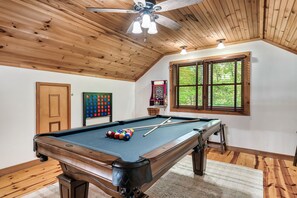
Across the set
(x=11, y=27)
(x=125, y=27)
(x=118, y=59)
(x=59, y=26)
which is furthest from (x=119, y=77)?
(x=11, y=27)

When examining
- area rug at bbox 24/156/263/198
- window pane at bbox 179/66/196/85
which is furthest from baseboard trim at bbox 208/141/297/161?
window pane at bbox 179/66/196/85

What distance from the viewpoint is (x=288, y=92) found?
3.40 metres

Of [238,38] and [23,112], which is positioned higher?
[238,38]

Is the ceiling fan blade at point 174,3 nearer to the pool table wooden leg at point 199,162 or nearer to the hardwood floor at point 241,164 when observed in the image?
the pool table wooden leg at point 199,162

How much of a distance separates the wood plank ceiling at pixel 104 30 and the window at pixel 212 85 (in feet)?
1.59

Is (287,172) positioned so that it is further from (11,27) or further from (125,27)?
(11,27)

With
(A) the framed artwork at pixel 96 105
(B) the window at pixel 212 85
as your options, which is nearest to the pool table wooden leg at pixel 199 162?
(B) the window at pixel 212 85

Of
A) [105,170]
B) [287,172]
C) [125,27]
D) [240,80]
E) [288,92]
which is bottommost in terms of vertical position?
[287,172]

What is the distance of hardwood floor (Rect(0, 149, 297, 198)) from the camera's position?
2.31m

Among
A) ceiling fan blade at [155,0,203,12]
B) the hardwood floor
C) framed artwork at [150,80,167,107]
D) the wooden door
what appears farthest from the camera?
framed artwork at [150,80,167,107]

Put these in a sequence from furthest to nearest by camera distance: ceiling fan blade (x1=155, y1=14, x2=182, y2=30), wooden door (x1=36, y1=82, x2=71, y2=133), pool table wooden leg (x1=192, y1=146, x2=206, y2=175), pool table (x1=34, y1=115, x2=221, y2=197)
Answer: wooden door (x1=36, y1=82, x2=71, y2=133)
pool table wooden leg (x1=192, y1=146, x2=206, y2=175)
ceiling fan blade (x1=155, y1=14, x2=182, y2=30)
pool table (x1=34, y1=115, x2=221, y2=197)

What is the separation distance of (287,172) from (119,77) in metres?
4.19

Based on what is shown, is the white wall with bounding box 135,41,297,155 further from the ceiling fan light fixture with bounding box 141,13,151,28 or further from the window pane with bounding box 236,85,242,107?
the ceiling fan light fixture with bounding box 141,13,151,28

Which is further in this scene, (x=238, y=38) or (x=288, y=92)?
(x=238, y=38)
